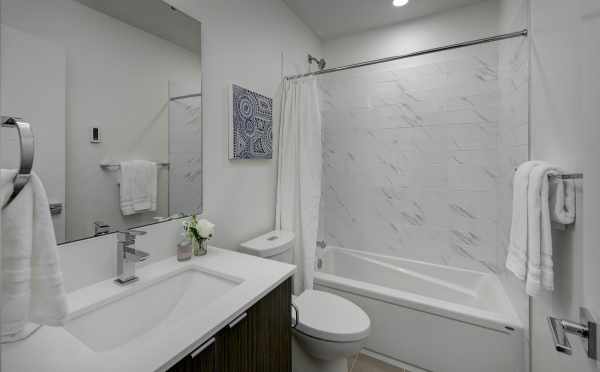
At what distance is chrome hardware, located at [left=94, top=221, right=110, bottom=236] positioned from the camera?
1017mm

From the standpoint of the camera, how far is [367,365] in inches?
70.2

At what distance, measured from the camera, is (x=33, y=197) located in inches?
20.8

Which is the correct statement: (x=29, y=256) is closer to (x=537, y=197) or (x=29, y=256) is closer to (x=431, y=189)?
(x=537, y=197)

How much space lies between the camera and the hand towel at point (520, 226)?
3.51 ft

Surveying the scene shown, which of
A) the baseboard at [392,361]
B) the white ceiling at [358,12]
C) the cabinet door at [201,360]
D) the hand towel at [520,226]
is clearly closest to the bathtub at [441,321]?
the baseboard at [392,361]

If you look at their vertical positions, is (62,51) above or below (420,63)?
below

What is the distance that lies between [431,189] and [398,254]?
69 centimetres

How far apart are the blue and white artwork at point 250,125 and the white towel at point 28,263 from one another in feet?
3.70

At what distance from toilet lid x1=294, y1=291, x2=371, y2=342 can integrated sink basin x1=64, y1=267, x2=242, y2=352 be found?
1.98 ft

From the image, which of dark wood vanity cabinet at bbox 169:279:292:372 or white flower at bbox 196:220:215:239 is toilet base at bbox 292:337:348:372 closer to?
dark wood vanity cabinet at bbox 169:279:292:372

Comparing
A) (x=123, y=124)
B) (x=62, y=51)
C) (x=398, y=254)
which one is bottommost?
(x=398, y=254)

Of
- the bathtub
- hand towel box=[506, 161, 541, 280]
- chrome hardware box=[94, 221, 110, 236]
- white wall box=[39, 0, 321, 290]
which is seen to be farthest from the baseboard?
chrome hardware box=[94, 221, 110, 236]

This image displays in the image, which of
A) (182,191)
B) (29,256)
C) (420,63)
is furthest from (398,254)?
(29,256)

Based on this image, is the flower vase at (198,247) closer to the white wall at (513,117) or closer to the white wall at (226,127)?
the white wall at (226,127)
